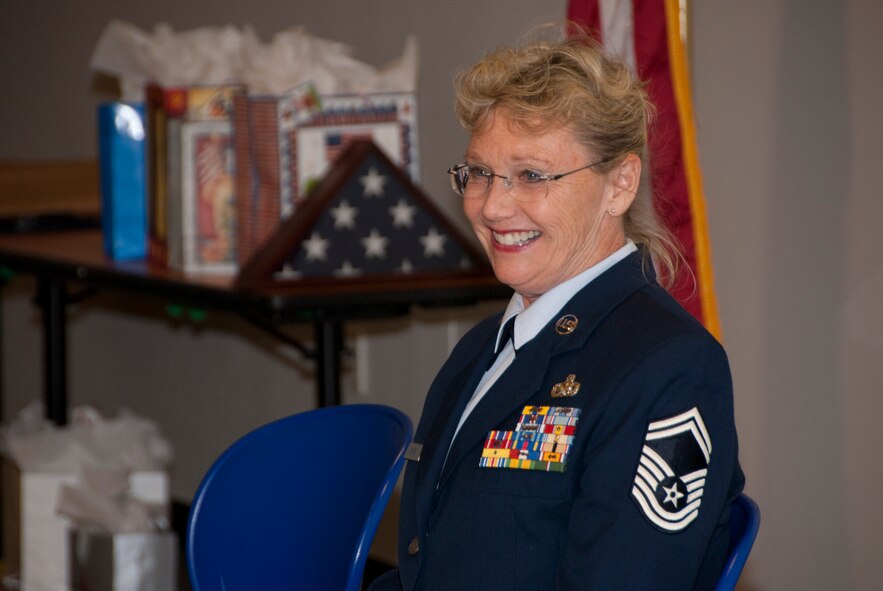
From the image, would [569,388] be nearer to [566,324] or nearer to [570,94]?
[566,324]

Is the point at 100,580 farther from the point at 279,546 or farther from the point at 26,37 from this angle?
the point at 26,37

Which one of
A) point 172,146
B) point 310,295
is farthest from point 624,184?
A: point 172,146

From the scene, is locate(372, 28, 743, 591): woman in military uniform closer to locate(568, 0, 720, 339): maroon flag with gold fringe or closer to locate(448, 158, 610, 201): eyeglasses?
locate(448, 158, 610, 201): eyeglasses

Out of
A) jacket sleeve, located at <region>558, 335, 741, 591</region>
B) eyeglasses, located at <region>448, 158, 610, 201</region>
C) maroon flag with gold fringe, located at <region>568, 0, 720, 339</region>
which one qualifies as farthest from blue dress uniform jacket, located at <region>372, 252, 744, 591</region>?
maroon flag with gold fringe, located at <region>568, 0, 720, 339</region>

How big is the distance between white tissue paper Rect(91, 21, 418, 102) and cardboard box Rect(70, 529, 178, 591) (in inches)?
44.2

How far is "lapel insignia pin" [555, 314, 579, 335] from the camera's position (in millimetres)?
1507

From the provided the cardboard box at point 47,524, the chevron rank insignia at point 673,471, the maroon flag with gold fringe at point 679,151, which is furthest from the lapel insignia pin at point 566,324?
the cardboard box at point 47,524

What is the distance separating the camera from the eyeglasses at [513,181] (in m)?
1.54

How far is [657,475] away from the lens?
128 cm

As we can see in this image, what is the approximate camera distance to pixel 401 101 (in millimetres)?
2629

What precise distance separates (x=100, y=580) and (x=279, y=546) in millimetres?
1346

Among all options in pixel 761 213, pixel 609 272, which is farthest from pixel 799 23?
pixel 609 272

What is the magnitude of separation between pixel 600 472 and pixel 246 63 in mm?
1715

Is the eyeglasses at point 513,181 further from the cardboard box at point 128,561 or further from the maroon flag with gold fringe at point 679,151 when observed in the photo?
the cardboard box at point 128,561
